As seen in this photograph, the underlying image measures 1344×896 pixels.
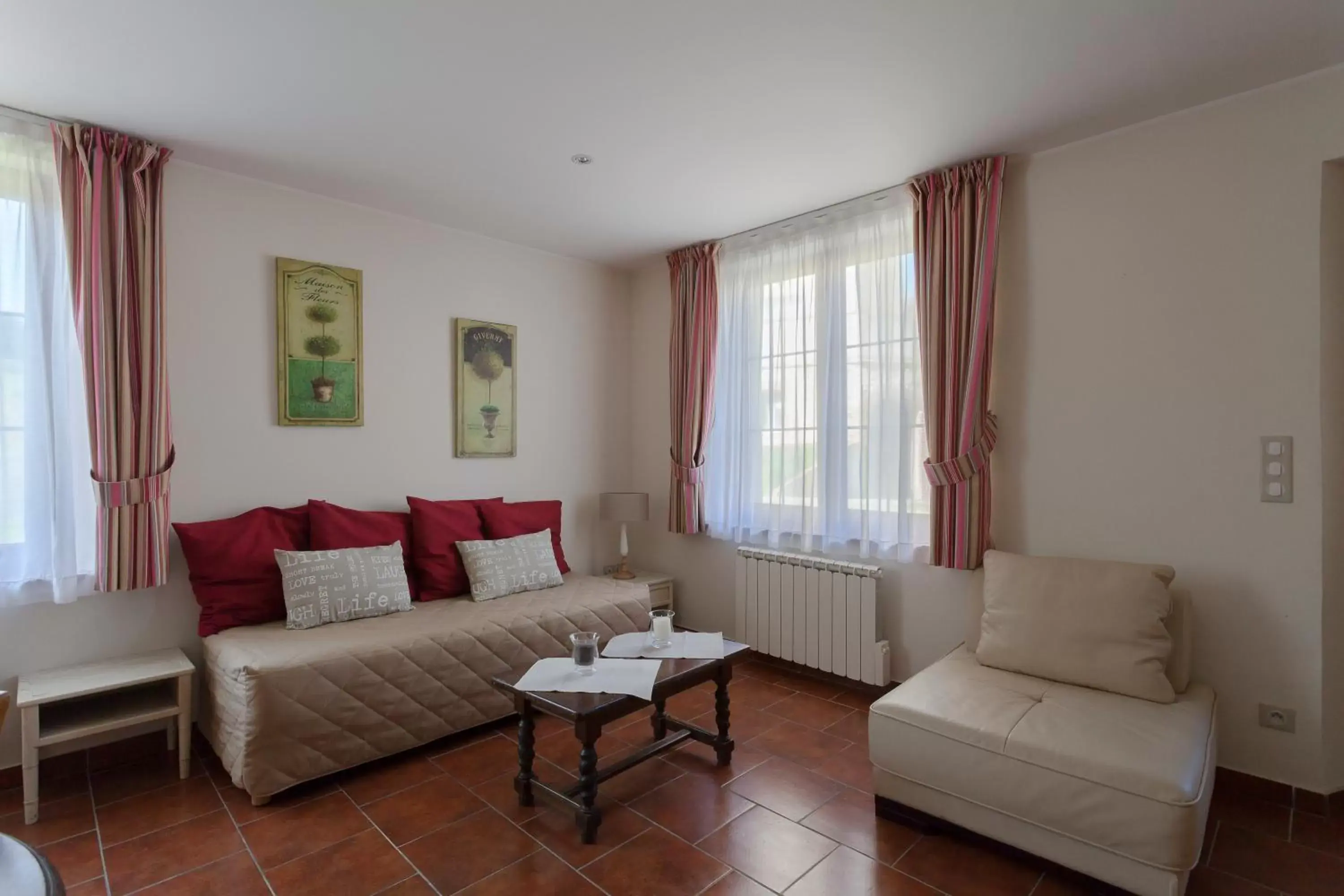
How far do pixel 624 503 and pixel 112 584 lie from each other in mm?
2661

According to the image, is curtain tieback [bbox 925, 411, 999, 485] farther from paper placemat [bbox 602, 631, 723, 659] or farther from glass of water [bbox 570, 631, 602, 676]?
glass of water [bbox 570, 631, 602, 676]

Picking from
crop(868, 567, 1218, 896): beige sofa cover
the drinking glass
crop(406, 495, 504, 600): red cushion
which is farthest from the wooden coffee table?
crop(406, 495, 504, 600): red cushion

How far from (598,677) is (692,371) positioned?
243 cm

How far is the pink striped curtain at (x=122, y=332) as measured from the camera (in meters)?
2.73

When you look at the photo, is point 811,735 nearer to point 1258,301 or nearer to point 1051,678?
point 1051,678

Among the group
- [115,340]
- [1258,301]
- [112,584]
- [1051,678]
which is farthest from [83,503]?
[1258,301]

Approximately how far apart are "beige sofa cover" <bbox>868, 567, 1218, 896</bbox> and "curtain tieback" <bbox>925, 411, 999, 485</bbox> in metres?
0.89

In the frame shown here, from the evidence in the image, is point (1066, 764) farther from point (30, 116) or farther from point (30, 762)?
point (30, 116)

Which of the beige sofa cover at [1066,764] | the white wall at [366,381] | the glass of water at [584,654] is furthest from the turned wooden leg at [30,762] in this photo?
the beige sofa cover at [1066,764]

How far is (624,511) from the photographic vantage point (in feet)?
14.7

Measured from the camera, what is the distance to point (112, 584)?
2775 millimetres

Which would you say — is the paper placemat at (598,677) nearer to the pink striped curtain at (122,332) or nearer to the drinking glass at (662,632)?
the drinking glass at (662,632)

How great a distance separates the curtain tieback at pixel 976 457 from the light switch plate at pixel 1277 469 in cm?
94

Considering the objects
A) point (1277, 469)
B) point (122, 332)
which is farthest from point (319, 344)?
point (1277, 469)
